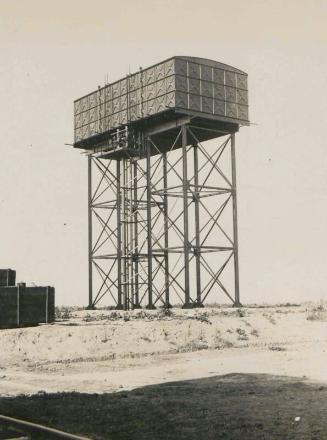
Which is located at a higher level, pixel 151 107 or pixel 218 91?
pixel 218 91

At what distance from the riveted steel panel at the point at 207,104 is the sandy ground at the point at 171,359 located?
10278 millimetres

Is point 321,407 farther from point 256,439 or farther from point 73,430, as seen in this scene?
point 73,430

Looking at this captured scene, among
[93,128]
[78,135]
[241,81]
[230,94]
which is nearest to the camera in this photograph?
[230,94]

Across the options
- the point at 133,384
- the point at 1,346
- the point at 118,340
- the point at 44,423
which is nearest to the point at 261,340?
the point at 118,340

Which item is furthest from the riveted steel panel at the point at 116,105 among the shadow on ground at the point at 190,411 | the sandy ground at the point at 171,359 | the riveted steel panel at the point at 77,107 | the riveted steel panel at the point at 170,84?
the shadow on ground at the point at 190,411

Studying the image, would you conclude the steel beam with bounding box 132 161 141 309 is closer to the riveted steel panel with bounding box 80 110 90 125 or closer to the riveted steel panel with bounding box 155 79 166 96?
the riveted steel panel with bounding box 80 110 90 125

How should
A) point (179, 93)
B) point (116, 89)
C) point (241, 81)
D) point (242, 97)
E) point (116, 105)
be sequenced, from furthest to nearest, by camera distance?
point (116, 89) → point (116, 105) → point (241, 81) → point (242, 97) → point (179, 93)

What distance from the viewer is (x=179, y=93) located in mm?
33312

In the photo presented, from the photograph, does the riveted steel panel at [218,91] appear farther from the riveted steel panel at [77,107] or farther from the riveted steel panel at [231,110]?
the riveted steel panel at [77,107]

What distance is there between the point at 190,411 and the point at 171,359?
31.6 feet

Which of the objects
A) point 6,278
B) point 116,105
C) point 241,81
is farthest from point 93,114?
point 6,278

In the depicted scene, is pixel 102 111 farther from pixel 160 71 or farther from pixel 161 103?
pixel 161 103

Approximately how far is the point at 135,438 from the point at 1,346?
15682 mm

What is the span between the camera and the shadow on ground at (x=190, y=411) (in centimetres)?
974
